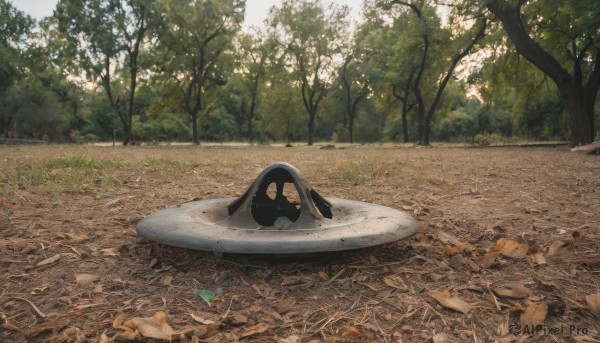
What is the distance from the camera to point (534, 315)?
189 cm

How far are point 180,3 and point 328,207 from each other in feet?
94.1

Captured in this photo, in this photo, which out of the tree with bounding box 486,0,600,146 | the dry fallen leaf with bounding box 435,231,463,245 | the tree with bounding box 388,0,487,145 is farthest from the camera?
the tree with bounding box 388,0,487,145

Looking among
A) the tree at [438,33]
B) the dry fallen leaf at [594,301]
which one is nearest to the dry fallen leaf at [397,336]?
the dry fallen leaf at [594,301]

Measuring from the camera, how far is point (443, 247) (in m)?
2.96

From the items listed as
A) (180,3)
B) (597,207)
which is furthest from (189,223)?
(180,3)

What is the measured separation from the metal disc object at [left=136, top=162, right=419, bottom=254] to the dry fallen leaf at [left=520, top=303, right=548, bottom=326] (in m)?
0.81

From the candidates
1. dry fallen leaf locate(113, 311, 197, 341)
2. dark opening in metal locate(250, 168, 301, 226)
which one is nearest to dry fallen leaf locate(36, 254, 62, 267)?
dry fallen leaf locate(113, 311, 197, 341)

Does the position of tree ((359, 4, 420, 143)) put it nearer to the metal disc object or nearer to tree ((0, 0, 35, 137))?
the metal disc object

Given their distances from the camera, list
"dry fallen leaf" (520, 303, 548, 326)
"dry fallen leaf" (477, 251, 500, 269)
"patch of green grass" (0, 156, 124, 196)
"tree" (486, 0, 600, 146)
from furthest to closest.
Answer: "tree" (486, 0, 600, 146) < "patch of green grass" (0, 156, 124, 196) < "dry fallen leaf" (477, 251, 500, 269) < "dry fallen leaf" (520, 303, 548, 326)

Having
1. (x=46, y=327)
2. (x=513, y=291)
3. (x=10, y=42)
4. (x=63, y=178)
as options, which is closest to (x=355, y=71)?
(x=10, y=42)

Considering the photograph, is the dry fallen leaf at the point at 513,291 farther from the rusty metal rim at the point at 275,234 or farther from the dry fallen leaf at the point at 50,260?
the dry fallen leaf at the point at 50,260

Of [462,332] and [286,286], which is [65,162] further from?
[462,332]

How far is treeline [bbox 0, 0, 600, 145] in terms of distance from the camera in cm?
1778

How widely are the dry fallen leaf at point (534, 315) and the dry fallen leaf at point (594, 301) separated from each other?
223mm
